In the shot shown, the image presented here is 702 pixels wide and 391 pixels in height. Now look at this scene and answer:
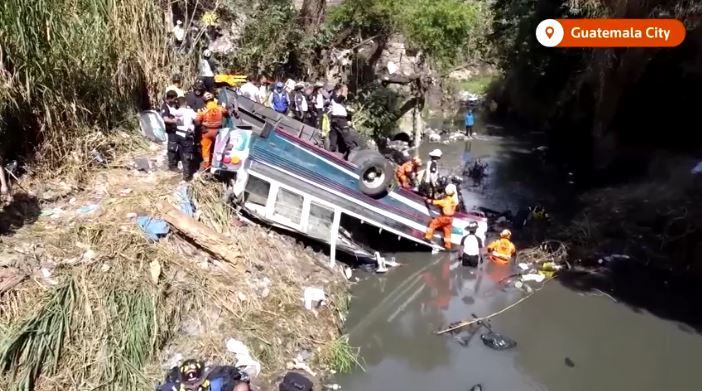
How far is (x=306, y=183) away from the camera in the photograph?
9.49 metres

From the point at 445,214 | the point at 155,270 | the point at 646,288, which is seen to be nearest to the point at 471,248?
the point at 445,214

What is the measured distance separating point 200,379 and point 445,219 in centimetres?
590

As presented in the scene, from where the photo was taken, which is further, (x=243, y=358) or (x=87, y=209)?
(x=87, y=209)

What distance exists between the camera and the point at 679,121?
14.8 meters

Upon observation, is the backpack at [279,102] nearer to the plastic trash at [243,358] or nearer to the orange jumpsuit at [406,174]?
the orange jumpsuit at [406,174]

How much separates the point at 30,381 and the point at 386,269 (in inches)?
238

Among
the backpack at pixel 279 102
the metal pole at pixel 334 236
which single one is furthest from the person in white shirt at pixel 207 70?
the metal pole at pixel 334 236

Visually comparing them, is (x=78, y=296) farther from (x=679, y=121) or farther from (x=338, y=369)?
(x=679, y=121)

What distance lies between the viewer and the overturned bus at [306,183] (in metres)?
9.16

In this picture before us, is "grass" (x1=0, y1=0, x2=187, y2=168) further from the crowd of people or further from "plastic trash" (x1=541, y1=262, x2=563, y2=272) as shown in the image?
"plastic trash" (x1=541, y1=262, x2=563, y2=272)

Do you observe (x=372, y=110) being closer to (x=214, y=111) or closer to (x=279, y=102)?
(x=279, y=102)

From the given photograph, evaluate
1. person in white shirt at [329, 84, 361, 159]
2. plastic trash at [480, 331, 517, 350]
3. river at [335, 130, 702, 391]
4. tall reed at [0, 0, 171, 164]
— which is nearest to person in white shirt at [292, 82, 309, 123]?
person in white shirt at [329, 84, 361, 159]

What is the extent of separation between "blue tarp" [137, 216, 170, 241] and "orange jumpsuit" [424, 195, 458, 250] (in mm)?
4769

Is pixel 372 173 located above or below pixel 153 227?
above
